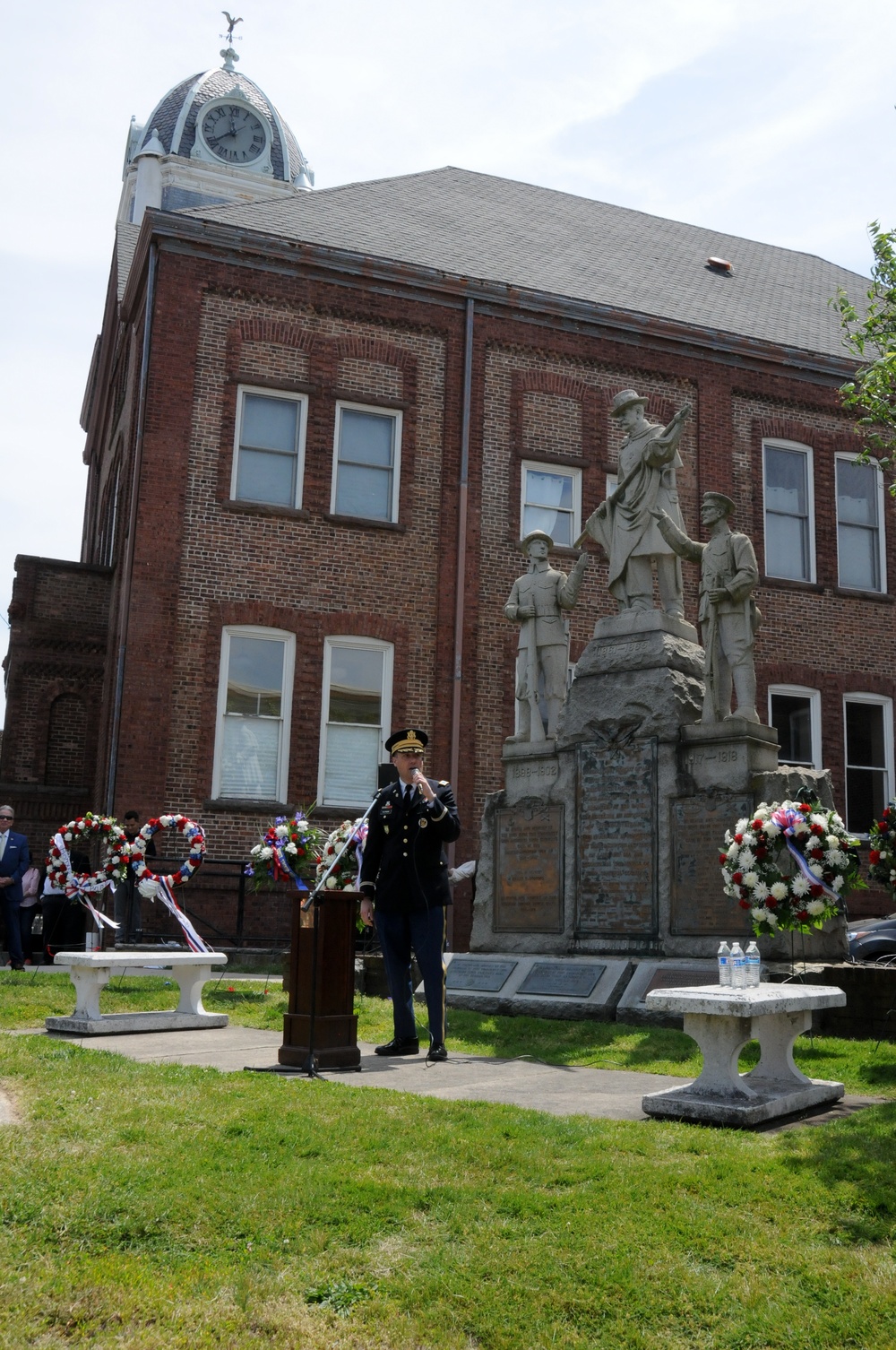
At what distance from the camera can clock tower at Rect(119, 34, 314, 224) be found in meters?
52.5

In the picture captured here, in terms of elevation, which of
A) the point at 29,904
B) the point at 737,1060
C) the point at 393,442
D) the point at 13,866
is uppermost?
the point at 393,442

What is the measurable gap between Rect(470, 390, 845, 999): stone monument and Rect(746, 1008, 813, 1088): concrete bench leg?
12.2ft

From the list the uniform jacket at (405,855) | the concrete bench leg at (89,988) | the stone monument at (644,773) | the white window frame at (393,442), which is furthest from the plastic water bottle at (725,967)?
the white window frame at (393,442)

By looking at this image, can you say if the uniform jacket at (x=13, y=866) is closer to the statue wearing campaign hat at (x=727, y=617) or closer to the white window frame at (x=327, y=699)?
the white window frame at (x=327, y=699)

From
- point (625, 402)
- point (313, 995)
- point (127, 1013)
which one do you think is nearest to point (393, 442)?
point (625, 402)

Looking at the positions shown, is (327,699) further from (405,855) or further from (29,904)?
(405,855)

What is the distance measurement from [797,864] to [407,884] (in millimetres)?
2585

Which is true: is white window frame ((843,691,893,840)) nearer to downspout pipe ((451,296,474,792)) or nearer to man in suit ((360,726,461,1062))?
downspout pipe ((451,296,474,792))

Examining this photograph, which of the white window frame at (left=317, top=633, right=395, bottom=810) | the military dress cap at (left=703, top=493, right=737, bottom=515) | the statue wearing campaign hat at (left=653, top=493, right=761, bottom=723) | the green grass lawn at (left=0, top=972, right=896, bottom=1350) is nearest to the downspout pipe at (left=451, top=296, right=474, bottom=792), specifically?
the white window frame at (left=317, top=633, right=395, bottom=810)

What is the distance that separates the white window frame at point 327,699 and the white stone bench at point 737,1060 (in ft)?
42.1

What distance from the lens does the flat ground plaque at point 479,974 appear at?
11742 mm

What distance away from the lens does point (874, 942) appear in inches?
587

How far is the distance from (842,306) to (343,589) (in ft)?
27.7

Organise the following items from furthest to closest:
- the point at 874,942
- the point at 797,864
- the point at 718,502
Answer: the point at 874,942
the point at 718,502
the point at 797,864
